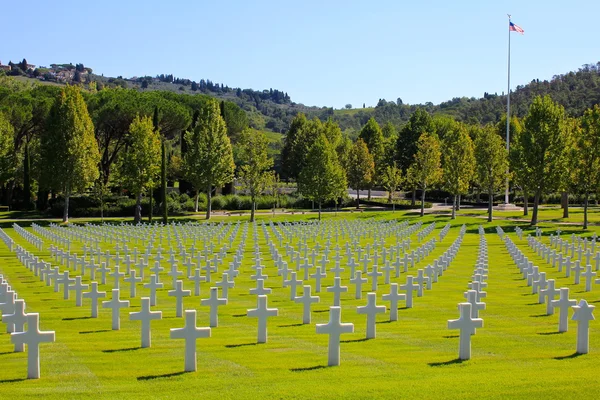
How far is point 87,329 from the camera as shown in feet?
44.8

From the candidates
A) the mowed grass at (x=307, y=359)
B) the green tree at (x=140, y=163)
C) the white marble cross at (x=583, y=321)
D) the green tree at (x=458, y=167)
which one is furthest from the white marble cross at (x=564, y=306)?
the green tree at (x=140, y=163)

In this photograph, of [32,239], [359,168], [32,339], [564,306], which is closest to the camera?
[32,339]

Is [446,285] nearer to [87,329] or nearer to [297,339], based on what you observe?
[297,339]

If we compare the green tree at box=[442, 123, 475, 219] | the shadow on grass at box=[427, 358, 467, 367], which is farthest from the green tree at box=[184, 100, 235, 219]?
the shadow on grass at box=[427, 358, 467, 367]

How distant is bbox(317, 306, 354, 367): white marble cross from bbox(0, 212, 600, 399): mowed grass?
0.15 m

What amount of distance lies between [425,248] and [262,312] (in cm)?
1965

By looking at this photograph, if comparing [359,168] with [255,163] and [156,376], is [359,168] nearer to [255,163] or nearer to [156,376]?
[255,163]

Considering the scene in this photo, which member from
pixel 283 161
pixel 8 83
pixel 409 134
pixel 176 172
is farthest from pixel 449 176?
pixel 8 83

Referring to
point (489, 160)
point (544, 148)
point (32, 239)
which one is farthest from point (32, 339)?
point (489, 160)

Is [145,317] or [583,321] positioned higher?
[583,321]

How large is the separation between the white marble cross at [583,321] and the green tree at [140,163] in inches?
2028

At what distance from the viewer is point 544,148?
52.3 meters

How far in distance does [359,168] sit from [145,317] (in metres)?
73.7

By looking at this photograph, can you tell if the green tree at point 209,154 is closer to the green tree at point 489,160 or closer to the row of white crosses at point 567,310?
the green tree at point 489,160
